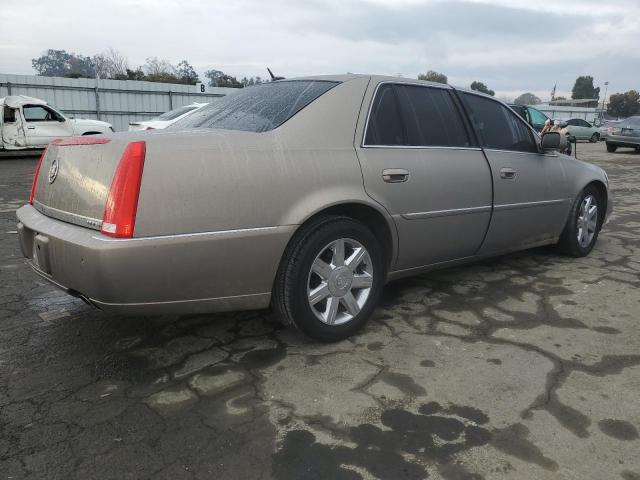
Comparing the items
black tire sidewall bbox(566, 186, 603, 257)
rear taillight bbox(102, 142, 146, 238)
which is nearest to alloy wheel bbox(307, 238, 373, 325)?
rear taillight bbox(102, 142, 146, 238)

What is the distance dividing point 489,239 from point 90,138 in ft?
9.05

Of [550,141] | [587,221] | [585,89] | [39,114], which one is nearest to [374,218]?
[550,141]

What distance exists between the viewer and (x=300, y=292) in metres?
2.80

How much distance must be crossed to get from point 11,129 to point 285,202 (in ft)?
45.3

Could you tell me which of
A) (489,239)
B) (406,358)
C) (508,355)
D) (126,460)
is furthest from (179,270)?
(489,239)

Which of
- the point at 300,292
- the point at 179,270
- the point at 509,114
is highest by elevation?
the point at 509,114

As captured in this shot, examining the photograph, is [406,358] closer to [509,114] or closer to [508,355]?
[508,355]

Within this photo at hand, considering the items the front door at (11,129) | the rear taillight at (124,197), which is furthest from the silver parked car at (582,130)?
the rear taillight at (124,197)

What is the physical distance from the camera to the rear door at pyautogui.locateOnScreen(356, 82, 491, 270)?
3158 millimetres

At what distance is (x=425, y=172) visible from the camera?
10.9 feet

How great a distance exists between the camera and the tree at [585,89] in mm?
103562

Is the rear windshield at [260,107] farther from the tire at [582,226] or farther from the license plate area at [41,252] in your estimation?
the tire at [582,226]

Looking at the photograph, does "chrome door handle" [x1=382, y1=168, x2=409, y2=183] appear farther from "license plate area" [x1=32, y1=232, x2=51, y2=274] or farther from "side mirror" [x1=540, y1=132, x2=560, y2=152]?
"license plate area" [x1=32, y1=232, x2=51, y2=274]

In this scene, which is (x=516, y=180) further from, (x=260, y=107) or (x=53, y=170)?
(x=53, y=170)
